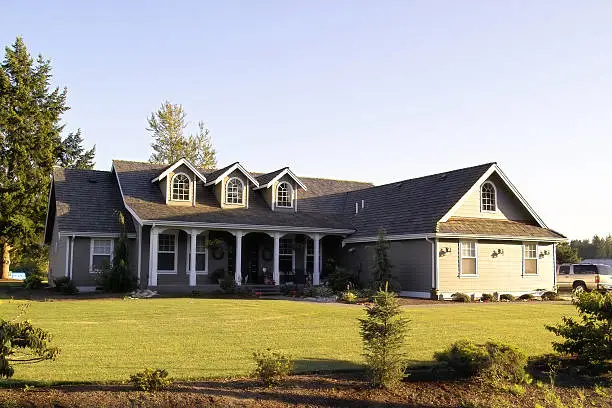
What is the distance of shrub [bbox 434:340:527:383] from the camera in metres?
9.45

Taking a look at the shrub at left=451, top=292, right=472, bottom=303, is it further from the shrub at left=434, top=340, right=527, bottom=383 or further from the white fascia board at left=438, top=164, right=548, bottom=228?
the shrub at left=434, top=340, right=527, bottom=383

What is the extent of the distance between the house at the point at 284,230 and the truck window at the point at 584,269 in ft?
18.2

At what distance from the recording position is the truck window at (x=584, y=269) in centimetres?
3366

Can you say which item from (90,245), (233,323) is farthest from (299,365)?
(90,245)

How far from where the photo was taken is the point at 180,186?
29.6 meters

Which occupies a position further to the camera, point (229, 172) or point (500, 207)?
point (229, 172)

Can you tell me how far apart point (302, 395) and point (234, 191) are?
74.5 ft

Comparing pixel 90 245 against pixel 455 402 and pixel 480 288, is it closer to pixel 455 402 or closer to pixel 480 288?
pixel 480 288

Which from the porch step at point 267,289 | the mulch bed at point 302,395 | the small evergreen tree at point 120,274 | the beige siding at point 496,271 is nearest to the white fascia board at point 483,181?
the beige siding at point 496,271

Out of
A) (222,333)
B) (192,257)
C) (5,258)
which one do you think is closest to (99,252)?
(192,257)

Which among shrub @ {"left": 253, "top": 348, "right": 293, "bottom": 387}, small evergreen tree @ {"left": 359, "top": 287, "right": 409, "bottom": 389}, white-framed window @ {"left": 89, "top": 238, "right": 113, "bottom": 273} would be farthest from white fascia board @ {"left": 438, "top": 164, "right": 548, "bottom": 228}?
shrub @ {"left": 253, "top": 348, "right": 293, "bottom": 387}

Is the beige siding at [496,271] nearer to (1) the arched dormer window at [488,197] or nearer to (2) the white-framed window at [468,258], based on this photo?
(2) the white-framed window at [468,258]

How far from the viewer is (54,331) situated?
1360 cm

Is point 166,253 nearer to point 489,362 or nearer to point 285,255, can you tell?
point 285,255
